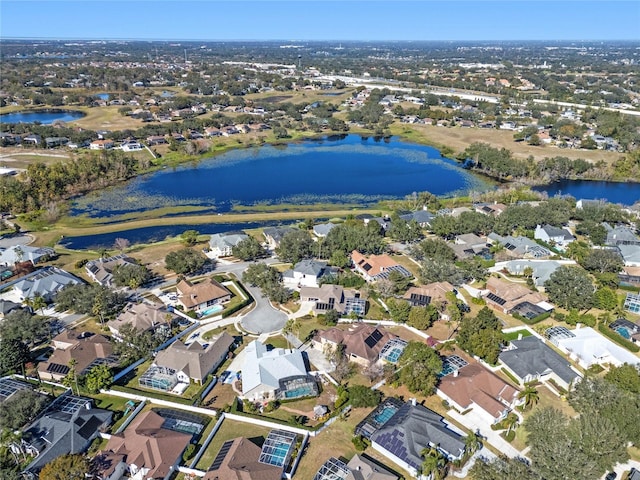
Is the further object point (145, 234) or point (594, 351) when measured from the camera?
point (145, 234)

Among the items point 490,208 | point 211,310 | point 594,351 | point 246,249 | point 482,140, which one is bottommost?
point 211,310

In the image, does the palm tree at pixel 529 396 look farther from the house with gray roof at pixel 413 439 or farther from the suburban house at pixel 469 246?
the suburban house at pixel 469 246

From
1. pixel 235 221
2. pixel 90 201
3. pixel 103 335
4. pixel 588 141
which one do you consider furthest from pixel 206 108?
pixel 103 335

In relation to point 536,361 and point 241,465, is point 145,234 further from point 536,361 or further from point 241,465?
point 536,361

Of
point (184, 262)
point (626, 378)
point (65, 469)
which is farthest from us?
point (184, 262)

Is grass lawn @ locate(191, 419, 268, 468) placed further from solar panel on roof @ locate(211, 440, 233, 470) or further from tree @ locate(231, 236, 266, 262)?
tree @ locate(231, 236, 266, 262)

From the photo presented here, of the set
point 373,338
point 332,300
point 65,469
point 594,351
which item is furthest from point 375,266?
point 65,469
